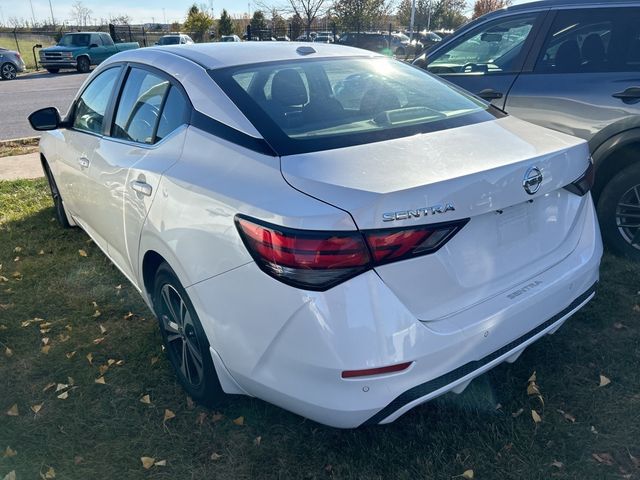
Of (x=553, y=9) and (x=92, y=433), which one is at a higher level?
(x=553, y=9)

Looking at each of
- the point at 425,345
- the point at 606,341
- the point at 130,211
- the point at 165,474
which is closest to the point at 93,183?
the point at 130,211

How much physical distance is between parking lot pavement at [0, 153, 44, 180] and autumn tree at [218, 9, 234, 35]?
3598cm

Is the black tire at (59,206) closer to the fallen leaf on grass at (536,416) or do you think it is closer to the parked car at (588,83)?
the parked car at (588,83)

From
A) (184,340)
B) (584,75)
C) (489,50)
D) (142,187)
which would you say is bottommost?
(184,340)

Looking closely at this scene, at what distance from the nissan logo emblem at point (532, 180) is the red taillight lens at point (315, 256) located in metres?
0.73

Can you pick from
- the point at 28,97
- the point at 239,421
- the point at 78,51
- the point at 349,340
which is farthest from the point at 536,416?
the point at 78,51

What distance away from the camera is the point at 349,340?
1771mm

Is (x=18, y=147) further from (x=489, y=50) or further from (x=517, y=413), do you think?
(x=517, y=413)

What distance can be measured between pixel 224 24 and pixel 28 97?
28.3 metres

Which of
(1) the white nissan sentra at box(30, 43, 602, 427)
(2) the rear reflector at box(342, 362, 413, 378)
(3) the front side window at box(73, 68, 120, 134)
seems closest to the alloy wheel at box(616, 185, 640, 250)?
(1) the white nissan sentra at box(30, 43, 602, 427)

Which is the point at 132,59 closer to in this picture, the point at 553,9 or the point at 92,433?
the point at 92,433

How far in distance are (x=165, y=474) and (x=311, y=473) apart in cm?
64

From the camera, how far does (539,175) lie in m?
2.09

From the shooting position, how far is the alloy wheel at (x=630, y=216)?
3.74 metres
